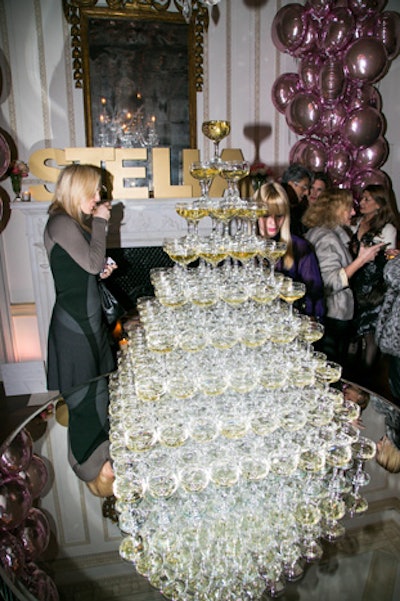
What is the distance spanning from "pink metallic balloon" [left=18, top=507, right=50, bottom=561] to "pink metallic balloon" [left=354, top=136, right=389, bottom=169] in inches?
175

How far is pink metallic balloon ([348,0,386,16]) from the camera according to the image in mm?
4449

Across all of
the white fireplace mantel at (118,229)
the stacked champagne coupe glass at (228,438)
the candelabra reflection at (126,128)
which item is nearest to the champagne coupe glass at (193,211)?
the stacked champagne coupe glass at (228,438)

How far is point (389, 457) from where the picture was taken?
1699 mm

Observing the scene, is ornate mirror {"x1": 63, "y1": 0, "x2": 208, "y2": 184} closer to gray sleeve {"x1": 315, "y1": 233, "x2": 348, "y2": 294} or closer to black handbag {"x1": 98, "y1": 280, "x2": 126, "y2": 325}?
black handbag {"x1": 98, "y1": 280, "x2": 126, "y2": 325}

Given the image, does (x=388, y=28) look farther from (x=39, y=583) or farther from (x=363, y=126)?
(x=39, y=583)

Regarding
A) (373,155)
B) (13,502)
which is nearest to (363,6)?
(373,155)

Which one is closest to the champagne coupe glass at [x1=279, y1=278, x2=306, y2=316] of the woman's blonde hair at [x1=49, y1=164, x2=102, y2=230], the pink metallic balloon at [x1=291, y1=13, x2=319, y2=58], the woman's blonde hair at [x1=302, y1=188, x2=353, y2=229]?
the woman's blonde hair at [x1=49, y1=164, x2=102, y2=230]

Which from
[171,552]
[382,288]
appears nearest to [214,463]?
[171,552]

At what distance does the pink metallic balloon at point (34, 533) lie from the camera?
1269mm

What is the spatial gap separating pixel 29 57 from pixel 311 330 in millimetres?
3968

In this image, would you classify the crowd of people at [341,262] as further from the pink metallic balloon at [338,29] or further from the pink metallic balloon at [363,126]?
the pink metallic balloon at [338,29]

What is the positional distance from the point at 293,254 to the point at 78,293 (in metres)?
1.23

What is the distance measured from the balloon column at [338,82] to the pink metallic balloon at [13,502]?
4075mm

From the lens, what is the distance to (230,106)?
197 inches
